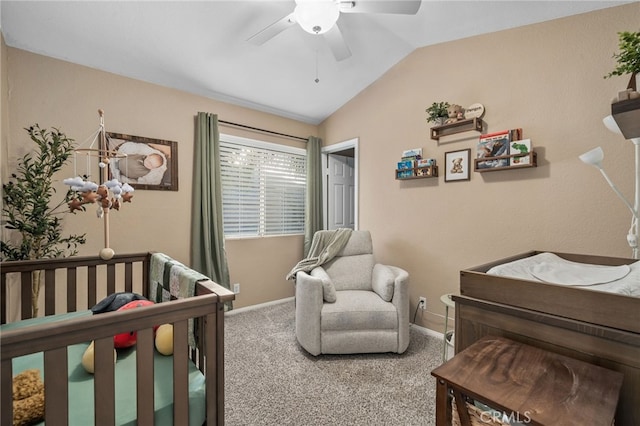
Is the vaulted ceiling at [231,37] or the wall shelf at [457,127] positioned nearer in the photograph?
the vaulted ceiling at [231,37]

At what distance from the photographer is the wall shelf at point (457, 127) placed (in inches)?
93.2

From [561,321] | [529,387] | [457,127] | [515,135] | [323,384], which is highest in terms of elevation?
[457,127]

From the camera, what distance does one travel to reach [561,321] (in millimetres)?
1074

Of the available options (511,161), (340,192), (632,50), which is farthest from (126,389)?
(340,192)

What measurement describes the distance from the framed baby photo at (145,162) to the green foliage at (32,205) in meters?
0.39

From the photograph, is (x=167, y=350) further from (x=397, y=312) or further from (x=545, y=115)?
(x=545, y=115)

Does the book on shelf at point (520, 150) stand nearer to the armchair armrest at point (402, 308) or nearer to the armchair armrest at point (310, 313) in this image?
the armchair armrest at point (402, 308)

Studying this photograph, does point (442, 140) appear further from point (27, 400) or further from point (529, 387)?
point (27, 400)

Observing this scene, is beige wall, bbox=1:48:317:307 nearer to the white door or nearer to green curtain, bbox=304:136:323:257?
green curtain, bbox=304:136:323:257

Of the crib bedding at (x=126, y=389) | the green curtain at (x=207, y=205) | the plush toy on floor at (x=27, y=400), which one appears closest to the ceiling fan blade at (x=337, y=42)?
the green curtain at (x=207, y=205)

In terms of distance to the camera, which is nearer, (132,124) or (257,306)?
(132,124)

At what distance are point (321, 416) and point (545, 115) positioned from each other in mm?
2621

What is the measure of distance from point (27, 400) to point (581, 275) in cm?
224

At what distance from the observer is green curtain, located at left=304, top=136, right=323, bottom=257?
147 inches
